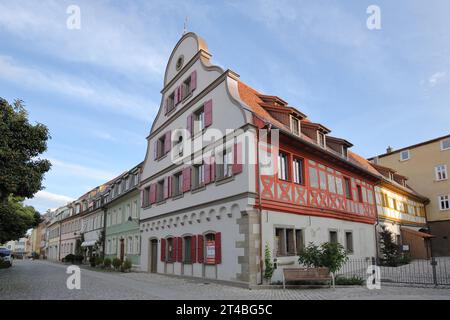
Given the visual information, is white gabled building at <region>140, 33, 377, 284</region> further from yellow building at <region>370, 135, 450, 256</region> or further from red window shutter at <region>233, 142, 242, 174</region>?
yellow building at <region>370, 135, 450, 256</region>

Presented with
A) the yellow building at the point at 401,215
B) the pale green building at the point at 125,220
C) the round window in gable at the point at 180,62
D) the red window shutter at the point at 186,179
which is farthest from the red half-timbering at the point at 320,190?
the pale green building at the point at 125,220

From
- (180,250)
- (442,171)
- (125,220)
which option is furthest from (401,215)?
Result: (125,220)

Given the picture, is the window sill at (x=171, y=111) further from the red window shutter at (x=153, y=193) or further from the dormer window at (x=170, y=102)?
the red window shutter at (x=153, y=193)

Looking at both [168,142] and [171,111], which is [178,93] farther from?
[168,142]

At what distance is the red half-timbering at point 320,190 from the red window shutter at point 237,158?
1011 mm

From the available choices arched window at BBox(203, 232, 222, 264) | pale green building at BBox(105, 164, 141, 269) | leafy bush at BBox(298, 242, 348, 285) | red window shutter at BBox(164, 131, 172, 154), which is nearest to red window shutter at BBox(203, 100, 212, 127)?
red window shutter at BBox(164, 131, 172, 154)

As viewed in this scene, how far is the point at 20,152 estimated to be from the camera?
1280 centimetres

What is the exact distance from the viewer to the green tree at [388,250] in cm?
2266

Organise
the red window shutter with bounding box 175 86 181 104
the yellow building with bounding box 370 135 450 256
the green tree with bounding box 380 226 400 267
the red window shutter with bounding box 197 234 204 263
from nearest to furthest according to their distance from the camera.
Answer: the red window shutter with bounding box 197 234 204 263
the red window shutter with bounding box 175 86 181 104
the green tree with bounding box 380 226 400 267
the yellow building with bounding box 370 135 450 256

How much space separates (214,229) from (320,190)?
6023mm

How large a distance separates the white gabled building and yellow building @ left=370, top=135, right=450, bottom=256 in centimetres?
1455

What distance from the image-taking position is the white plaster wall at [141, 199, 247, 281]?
1486 cm
